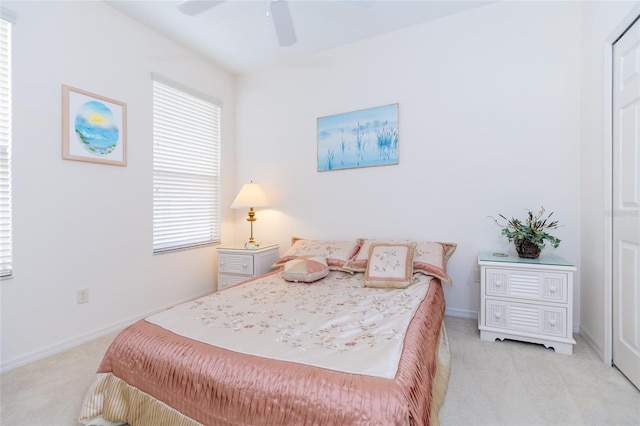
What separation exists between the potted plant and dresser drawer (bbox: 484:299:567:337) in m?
0.40

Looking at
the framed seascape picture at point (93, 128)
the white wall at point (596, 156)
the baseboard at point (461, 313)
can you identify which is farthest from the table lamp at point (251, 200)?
the white wall at point (596, 156)

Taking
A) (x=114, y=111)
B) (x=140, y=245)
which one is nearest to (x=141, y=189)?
(x=140, y=245)

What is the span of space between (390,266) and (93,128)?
2.69m

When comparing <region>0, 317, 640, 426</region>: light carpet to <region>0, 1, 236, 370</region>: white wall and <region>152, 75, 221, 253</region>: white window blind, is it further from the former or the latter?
<region>152, 75, 221, 253</region>: white window blind

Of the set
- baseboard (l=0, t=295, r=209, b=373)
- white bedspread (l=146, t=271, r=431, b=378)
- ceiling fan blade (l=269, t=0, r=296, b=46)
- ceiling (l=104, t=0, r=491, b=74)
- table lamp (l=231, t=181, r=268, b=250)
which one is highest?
ceiling (l=104, t=0, r=491, b=74)

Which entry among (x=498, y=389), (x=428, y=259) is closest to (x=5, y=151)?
(x=428, y=259)

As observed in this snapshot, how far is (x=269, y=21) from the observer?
272 cm

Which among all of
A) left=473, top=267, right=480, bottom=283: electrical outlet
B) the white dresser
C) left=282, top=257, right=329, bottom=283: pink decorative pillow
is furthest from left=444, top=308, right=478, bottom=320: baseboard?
left=282, top=257, right=329, bottom=283: pink decorative pillow

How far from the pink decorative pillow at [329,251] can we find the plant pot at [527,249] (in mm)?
1338

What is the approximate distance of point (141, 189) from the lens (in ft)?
9.15

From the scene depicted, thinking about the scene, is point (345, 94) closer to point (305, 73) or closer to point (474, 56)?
point (305, 73)

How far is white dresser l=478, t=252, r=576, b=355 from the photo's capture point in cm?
202

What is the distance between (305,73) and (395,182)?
1701 mm

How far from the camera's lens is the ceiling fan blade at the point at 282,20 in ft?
5.66
